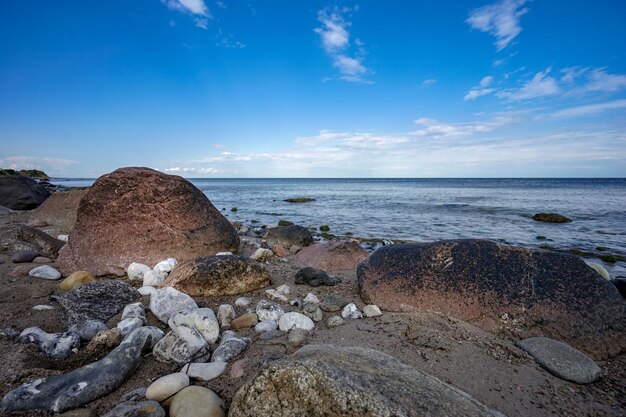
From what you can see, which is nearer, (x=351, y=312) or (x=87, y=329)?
(x=87, y=329)

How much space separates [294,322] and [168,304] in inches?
55.2

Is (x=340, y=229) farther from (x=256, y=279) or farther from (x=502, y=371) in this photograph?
(x=502, y=371)

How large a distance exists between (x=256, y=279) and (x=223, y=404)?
8.14ft

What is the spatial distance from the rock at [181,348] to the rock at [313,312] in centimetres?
122

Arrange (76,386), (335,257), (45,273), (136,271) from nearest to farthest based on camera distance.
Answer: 1. (76,386)
2. (45,273)
3. (136,271)
4. (335,257)

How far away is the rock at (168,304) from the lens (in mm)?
3266

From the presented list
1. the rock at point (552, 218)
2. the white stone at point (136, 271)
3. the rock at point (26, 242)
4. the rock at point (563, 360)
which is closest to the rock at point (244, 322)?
the white stone at point (136, 271)

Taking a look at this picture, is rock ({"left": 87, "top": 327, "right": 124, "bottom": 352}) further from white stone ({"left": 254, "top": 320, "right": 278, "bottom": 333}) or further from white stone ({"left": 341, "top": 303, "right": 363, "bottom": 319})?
white stone ({"left": 341, "top": 303, "right": 363, "bottom": 319})

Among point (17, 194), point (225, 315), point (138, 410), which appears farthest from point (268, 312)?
point (17, 194)

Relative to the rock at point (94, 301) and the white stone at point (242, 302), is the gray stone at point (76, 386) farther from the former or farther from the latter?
the white stone at point (242, 302)

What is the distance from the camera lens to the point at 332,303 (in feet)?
12.5

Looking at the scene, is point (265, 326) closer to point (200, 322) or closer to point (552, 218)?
point (200, 322)

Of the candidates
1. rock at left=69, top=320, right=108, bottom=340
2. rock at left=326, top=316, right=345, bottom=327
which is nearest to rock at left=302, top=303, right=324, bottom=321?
rock at left=326, top=316, right=345, bottom=327

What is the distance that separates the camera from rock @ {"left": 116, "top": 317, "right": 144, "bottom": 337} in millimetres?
2958
